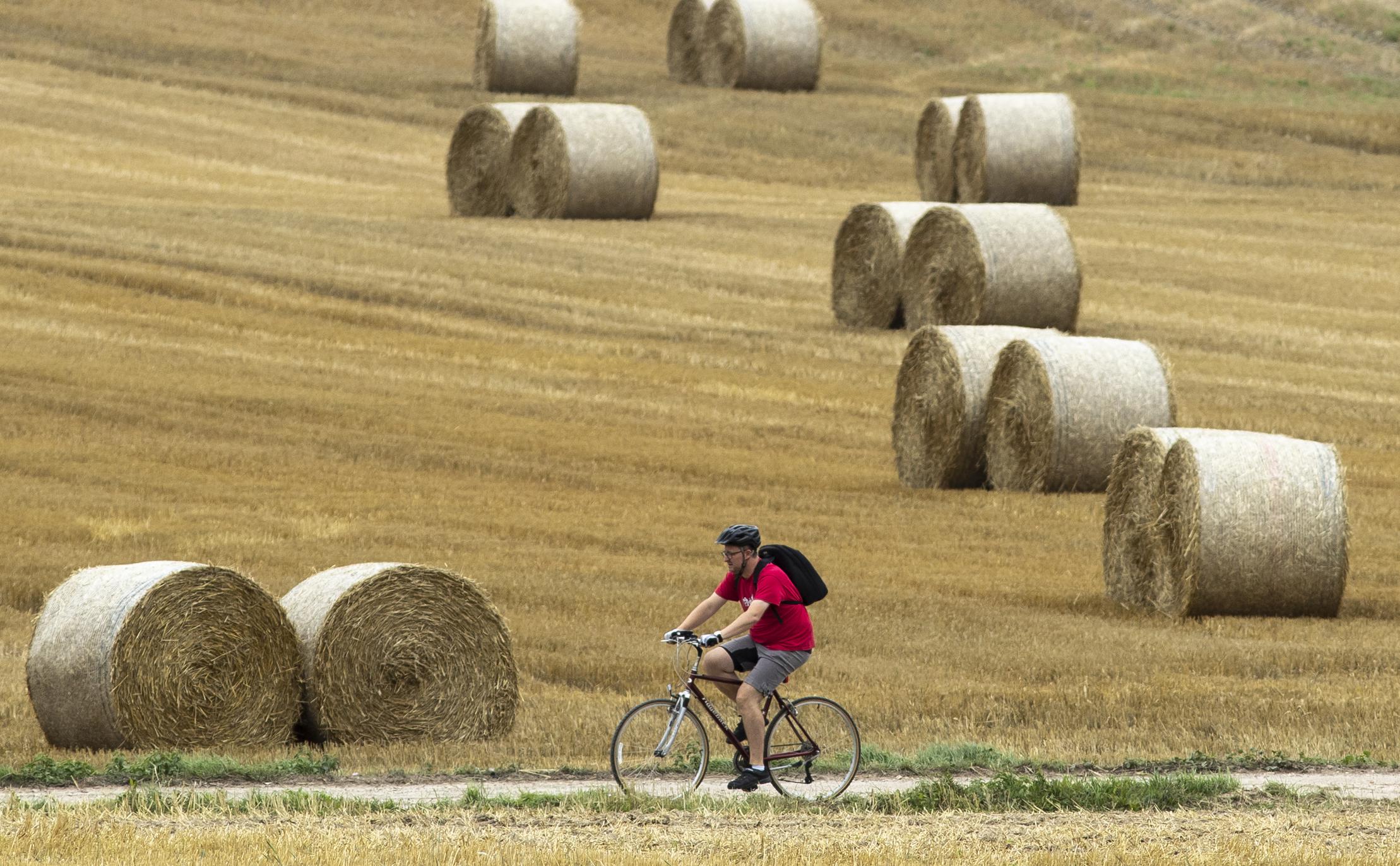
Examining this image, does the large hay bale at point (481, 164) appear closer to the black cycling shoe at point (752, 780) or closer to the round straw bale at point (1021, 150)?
the round straw bale at point (1021, 150)

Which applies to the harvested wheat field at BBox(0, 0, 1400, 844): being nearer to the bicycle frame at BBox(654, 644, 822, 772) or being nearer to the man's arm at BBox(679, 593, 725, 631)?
the bicycle frame at BBox(654, 644, 822, 772)

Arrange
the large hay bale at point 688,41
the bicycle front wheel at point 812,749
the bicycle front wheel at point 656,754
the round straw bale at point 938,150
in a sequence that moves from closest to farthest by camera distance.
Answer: the bicycle front wheel at point 656,754 → the bicycle front wheel at point 812,749 → the round straw bale at point 938,150 → the large hay bale at point 688,41

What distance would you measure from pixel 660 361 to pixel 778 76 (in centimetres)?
2459

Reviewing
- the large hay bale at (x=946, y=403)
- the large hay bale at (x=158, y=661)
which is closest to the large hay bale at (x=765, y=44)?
the large hay bale at (x=946, y=403)

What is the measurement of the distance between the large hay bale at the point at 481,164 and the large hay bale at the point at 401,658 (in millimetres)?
23981

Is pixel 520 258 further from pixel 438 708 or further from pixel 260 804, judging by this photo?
pixel 260 804

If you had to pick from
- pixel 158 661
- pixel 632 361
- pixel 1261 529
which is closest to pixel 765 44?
pixel 632 361

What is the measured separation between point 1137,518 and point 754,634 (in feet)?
20.4

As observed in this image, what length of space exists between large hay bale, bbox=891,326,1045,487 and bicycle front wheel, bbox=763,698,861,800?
9635 mm

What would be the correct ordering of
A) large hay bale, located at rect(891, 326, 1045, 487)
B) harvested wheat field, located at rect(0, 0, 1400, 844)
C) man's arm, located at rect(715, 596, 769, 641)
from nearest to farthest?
1. man's arm, located at rect(715, 596, 769, 641)
2. harvested wheat field, located at rect(0, 0, 1400, 844)
3. large hay bale, located at rect(891, 326, 1045, 487)

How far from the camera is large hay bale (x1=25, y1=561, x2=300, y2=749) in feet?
37.5

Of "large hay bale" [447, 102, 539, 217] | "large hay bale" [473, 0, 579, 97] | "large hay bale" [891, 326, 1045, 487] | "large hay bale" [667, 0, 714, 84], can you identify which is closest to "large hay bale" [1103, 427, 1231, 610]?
"large hay bale" [891, 326, 1045, 487]

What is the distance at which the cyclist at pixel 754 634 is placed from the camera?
10.0 metres

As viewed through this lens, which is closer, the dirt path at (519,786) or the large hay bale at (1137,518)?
the dirt path at (519,786)
